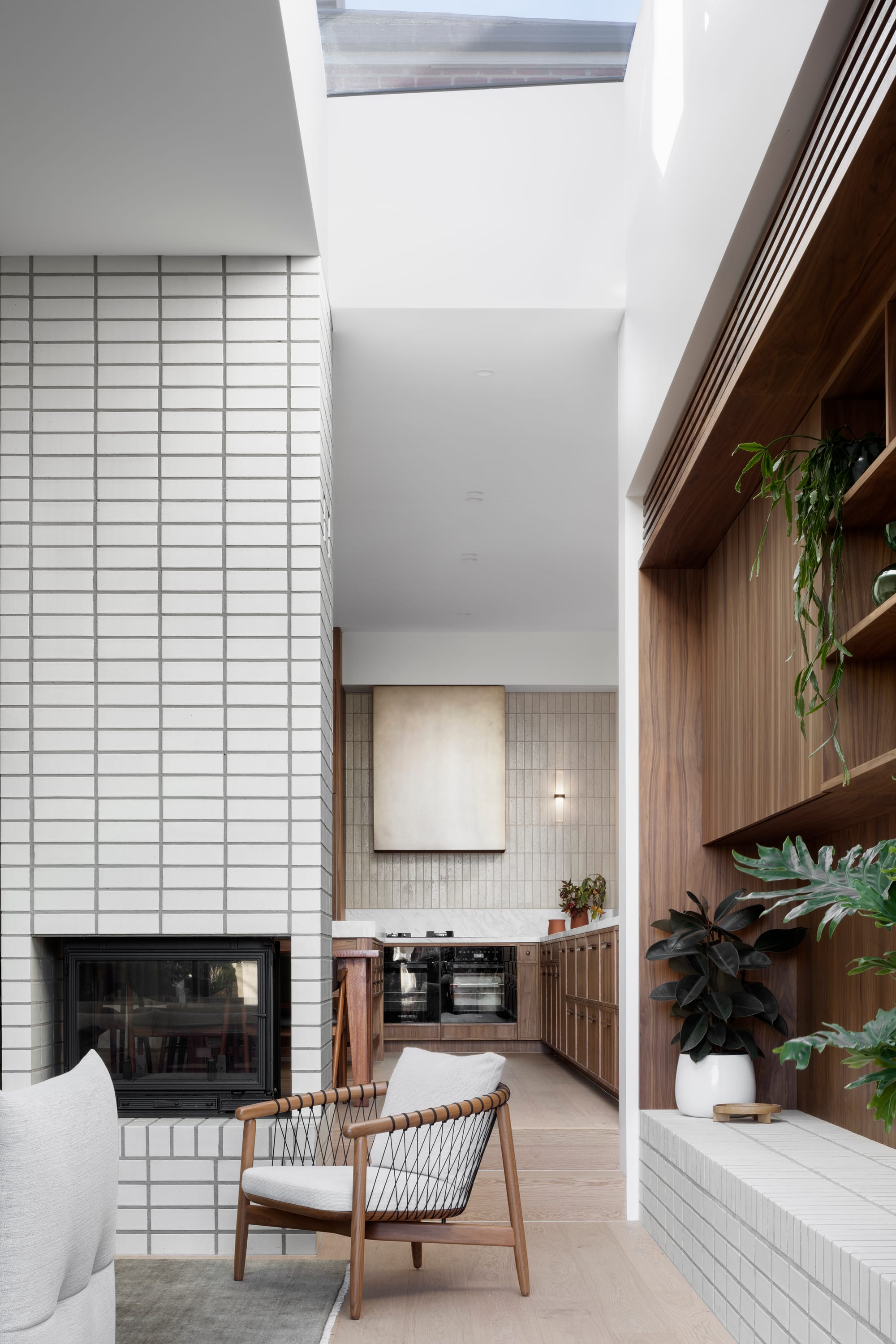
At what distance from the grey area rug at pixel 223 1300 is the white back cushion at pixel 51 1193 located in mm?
965

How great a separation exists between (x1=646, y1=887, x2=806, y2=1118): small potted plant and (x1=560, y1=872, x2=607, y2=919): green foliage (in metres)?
4.45

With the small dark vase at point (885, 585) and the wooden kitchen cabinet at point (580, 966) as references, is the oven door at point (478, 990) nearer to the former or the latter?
the wooden kitchen cabinet at point (580, 966)

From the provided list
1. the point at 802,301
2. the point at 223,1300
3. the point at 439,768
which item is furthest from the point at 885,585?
the point at 439,768

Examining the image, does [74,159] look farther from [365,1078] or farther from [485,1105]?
[365,1078]

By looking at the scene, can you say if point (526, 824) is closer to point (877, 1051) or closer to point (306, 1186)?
point (306, 1186)

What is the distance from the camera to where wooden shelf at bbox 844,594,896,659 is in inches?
96.7

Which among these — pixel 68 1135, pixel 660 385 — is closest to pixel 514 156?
pixel 660 385

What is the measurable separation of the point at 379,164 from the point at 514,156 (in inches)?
19.5

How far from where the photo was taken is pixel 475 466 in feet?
19.6

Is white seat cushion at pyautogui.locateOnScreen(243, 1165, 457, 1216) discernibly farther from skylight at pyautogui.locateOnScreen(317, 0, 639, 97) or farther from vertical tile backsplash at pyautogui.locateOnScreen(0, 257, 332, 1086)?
skylight at pyautogui.locateOnScreen(317, 0, 639, 97)

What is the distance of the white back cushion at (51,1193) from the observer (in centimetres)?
178

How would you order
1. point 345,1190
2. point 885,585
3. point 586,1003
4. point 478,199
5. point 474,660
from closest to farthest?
point 885,585 < point 345,1190 < point 478,199 < point 586,1003 < point 474,660

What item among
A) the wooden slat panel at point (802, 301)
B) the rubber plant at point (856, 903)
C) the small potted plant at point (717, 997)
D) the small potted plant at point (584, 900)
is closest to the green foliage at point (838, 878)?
the rubber plant at point (856, 903)

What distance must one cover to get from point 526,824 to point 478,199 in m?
5.71
